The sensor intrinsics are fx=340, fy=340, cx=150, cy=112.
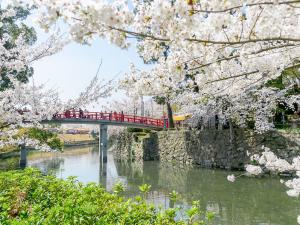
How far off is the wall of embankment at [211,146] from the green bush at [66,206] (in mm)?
14722

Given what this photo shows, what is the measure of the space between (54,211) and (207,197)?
10497mm

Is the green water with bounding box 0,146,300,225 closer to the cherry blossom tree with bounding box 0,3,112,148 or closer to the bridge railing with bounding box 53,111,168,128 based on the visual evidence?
the cherry blossom tree with bounding box 0,3,112,148

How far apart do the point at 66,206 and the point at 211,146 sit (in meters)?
19.0

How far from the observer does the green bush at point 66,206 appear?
11.5 ft

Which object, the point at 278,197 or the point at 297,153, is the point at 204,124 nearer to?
the point at 297,153

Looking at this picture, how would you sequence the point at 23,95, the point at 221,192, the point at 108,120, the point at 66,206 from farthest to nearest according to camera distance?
the point at 108,120
the point at 221,192
the point at 23,95
the point at 66,206

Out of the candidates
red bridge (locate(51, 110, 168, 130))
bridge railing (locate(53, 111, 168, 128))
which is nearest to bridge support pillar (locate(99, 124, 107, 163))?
red bridge (locate(51, 110, 168, 130))

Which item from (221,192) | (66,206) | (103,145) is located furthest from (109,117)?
(66,206)

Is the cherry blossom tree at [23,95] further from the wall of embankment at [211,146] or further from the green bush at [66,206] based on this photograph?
the wall of embankment at [211,146]

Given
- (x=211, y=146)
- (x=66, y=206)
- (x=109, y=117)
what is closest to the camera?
(x=66, y=206)

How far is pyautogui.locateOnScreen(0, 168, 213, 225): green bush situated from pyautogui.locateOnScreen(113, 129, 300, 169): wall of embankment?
48.3 feet

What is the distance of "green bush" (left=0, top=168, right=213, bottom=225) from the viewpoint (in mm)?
3490

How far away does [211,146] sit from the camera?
72.4ft

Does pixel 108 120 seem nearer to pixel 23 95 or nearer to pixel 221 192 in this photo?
pixel 221 192
